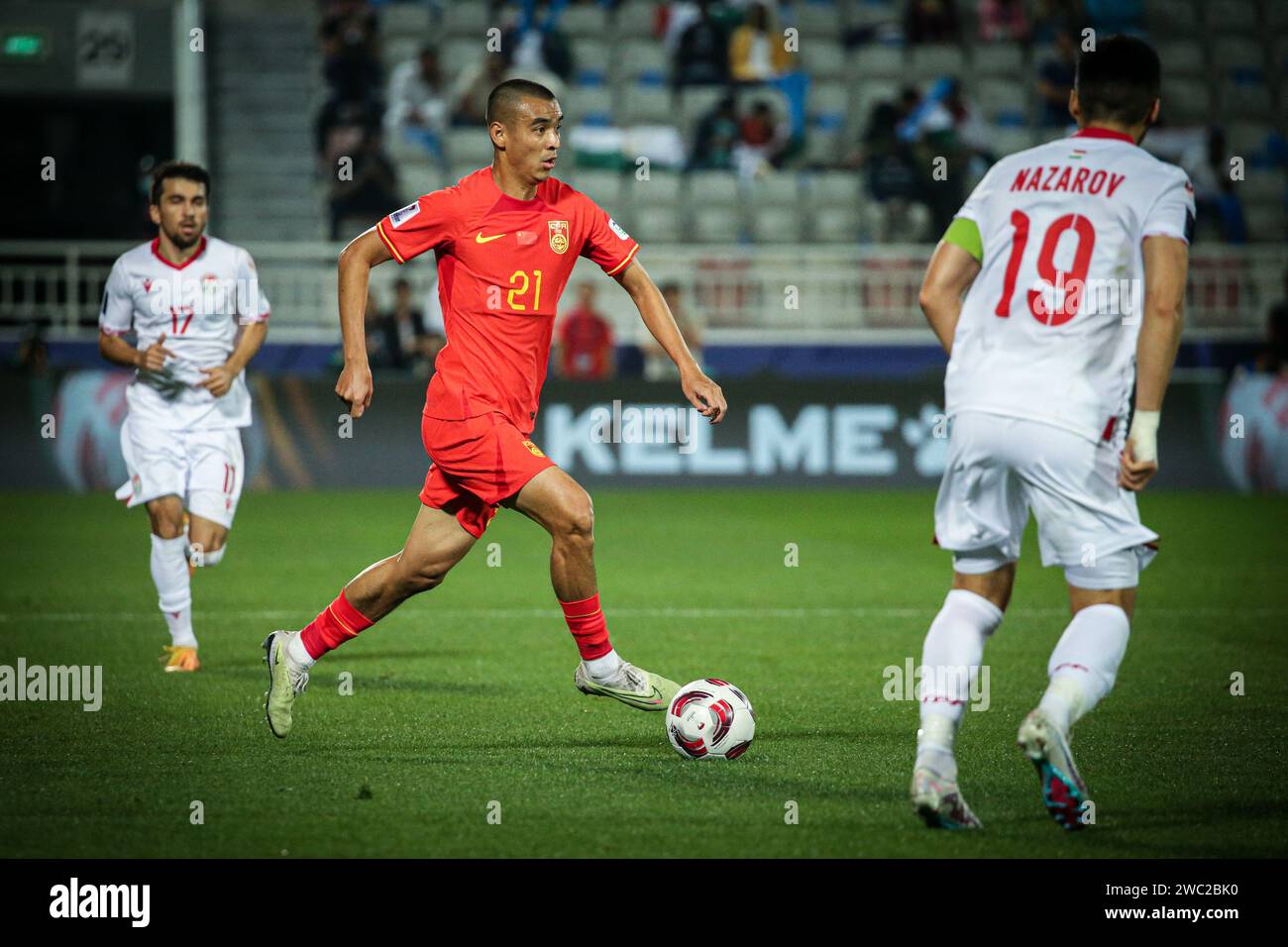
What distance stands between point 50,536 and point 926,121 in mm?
11446

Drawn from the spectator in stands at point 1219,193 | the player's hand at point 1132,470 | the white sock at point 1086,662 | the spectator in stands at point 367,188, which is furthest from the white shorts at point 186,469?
the spectator in stands at point 1219,193

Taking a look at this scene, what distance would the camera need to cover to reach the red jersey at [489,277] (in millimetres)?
6074

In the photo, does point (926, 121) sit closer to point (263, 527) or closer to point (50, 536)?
point (263, 527)

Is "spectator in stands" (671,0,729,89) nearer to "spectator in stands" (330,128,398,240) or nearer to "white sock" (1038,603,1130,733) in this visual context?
"spectator in stands" (330,128,398,240)

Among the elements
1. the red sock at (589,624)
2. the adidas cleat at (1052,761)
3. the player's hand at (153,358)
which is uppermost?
the player's hand at (153,358)

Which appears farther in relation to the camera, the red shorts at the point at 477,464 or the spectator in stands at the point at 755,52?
the spectator in stands at the point at 755,52

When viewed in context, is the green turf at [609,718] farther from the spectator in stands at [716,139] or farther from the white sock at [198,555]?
the spectator in stands at [716,139]

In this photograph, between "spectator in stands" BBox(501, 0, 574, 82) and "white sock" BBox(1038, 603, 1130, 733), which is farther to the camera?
"spectator in stands" BBox(501, 0, 574, 82)

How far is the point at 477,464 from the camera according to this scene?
602 cm

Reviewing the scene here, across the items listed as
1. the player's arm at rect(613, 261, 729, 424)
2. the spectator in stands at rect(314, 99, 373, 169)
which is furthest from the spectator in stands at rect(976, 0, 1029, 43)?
the player's arm at rect(613, 261, 729, 424)

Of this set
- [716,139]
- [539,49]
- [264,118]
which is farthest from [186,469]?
[264,118]

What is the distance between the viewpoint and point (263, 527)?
1373 centimetres

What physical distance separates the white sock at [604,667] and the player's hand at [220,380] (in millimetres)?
2555

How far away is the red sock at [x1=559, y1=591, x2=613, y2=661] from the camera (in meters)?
6.22
